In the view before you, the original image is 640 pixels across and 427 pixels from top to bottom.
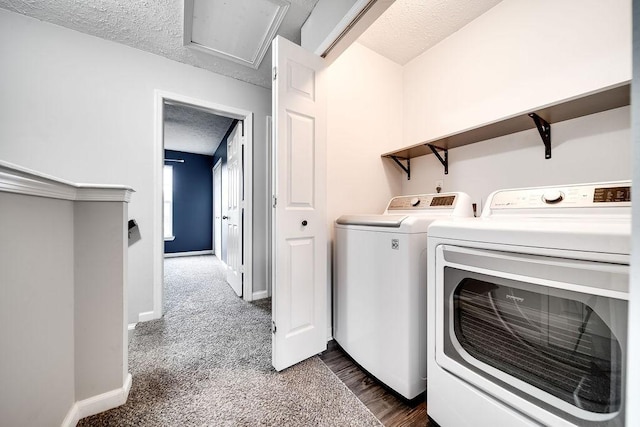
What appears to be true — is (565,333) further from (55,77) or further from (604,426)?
(55,77)

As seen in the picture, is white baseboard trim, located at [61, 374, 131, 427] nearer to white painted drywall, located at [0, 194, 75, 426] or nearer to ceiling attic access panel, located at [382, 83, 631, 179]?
white painted drywall, located at [0, 194, 75, 426]

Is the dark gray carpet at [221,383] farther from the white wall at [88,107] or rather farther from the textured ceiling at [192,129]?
the textured ceiling at [192,129]

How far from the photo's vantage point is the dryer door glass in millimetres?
632

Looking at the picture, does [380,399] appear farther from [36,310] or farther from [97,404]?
[36,310]

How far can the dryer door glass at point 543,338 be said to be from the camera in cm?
63

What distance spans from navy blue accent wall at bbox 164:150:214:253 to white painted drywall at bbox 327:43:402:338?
482 centimetres

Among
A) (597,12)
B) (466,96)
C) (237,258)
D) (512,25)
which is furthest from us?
(237,258)

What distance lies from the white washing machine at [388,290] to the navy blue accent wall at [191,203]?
4.92 meters

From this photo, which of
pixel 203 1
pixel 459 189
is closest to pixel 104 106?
pixel 203 1

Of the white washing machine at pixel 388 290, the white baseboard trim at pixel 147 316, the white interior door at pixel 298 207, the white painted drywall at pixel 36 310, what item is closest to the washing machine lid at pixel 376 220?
the white washing machine at pixel 388 290

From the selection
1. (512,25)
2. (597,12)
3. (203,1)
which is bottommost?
(597,12)

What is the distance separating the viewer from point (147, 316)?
2076 millimetres

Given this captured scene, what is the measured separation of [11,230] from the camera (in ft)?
2.38

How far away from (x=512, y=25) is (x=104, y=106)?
3.08m
